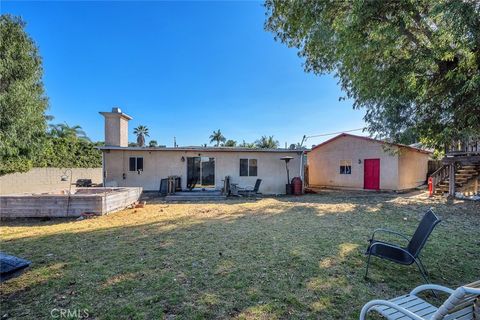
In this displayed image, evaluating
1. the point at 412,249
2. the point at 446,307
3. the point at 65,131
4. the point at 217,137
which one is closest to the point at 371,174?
the point at 412,249

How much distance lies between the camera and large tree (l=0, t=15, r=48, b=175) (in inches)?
390

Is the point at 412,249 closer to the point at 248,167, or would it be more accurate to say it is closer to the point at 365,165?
the point at 248,167

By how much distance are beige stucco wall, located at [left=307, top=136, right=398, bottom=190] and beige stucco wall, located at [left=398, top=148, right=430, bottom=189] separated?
582mm

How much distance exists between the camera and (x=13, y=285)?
10.6 feet

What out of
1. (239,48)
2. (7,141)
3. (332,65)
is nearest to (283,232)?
(332,65)

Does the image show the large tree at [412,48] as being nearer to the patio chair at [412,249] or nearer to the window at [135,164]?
the patio chair at [412,249]

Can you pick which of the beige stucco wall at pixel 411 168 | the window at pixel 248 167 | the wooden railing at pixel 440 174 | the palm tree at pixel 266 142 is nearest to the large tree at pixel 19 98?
the window at pixel 248 167

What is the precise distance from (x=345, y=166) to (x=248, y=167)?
26.0 feet

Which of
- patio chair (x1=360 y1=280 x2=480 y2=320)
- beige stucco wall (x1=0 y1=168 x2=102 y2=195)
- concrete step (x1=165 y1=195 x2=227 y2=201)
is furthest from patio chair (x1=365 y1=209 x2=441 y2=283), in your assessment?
beige stucco wall (x1=0 y1=168 x2=102 y2=195)

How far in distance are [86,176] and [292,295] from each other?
1818 cm

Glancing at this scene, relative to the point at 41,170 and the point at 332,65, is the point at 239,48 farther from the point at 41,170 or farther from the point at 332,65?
the point at 41,170

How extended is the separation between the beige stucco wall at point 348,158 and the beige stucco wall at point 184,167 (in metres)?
5.35

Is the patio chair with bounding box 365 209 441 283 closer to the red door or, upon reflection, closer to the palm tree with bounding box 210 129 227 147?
the red door

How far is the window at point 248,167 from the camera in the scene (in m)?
14.2
